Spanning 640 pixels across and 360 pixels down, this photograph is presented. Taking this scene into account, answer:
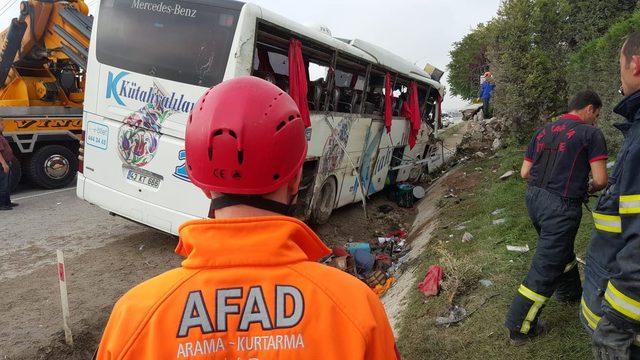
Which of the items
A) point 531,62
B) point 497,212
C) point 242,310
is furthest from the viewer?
point 531,62

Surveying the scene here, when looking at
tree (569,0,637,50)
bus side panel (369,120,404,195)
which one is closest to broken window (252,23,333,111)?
bus side panel (369,120,404,195)

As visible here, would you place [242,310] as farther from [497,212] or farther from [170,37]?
[497,212]

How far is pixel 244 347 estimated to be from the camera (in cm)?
100

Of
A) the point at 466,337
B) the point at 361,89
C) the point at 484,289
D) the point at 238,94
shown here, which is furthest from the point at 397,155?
the point at 238,94

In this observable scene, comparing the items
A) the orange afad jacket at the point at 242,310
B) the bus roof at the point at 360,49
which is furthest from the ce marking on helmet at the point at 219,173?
the bus roof at the point at 360,49

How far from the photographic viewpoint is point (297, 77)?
5.59 metres

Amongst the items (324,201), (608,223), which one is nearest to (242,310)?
(608,223)

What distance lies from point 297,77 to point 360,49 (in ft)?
8.22

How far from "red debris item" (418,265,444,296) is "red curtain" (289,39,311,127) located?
7.97ft

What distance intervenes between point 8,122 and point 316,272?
9.82m

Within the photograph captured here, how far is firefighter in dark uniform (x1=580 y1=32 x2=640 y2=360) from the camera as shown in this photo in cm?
175

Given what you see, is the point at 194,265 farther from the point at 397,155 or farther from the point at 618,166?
the point at 397,155

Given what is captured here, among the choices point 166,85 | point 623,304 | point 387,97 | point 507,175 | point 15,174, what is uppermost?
point 387,97

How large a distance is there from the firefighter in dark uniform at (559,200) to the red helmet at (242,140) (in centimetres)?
260
